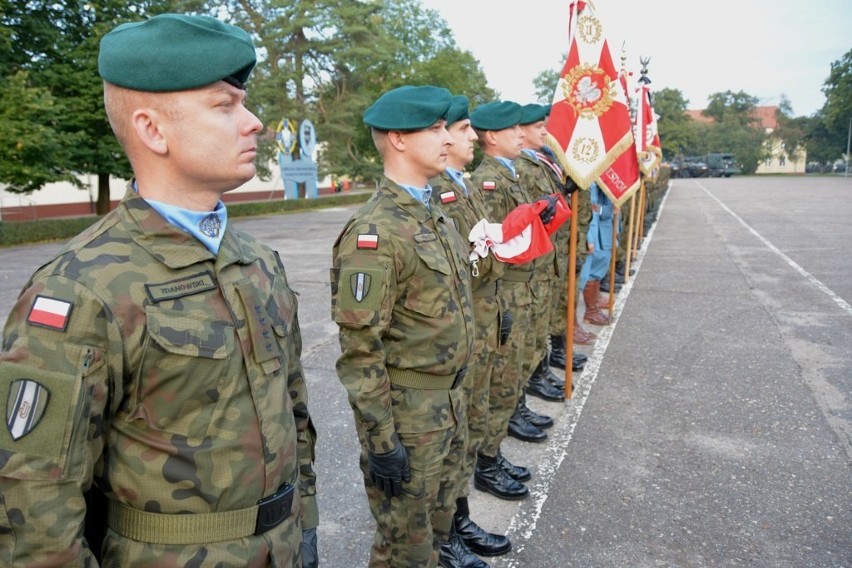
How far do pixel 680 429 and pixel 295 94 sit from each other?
98.4 ft

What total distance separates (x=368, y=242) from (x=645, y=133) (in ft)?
26.8

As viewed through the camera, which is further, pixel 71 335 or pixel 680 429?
pixel 680 429

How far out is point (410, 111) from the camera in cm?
237

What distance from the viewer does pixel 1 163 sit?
14.4 meters

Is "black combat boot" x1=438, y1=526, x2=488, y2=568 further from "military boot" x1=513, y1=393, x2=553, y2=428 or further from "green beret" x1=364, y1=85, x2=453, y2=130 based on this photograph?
"green beret" x1=364, y1=85, x2=453, y2=130

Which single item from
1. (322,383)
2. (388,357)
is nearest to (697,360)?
(322,383)

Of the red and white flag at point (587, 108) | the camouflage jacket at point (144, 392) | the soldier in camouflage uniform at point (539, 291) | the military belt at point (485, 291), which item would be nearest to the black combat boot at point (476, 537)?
the military belt at point (485, 291)

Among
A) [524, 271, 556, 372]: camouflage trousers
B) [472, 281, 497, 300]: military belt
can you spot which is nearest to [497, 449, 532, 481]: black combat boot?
[524, 271, 556, 372]: camouflage trousers

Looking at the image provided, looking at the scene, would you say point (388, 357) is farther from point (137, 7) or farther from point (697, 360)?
point (137, 7)

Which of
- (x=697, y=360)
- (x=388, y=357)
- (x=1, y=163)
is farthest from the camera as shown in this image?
(x=1, y=163)

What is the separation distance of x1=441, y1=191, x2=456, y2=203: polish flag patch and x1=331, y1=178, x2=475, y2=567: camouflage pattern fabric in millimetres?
670

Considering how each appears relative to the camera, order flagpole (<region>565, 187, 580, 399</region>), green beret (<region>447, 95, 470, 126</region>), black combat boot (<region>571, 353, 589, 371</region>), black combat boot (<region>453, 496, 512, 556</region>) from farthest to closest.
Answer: black combat boot (<region>571, 353, 589, 371</region>) → flagpole (<region>565, 187, 580, 399</region>) → green beret (<region>447, 95, 470, 126</region>) → black combat boot (<region>453, 496, 512, 556</region>)

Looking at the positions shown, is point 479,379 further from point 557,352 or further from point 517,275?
point 557,352

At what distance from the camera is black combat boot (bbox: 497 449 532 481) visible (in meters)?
3.39
